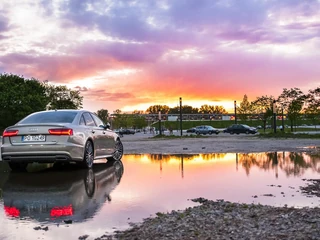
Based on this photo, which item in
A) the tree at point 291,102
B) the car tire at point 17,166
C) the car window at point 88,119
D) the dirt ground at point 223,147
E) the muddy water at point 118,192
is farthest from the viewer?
the tree at point 291,102

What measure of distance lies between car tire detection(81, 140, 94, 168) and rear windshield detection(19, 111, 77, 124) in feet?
2.34

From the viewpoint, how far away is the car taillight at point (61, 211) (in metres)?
5.05

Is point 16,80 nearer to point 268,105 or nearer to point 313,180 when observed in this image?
point 268,105

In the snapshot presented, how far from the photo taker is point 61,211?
523 centimetres

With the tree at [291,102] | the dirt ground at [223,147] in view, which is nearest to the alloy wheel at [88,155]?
the dirt ground at [223,147]

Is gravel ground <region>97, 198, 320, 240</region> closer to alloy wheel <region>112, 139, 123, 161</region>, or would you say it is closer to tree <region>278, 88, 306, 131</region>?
alloy wheel <region>112, 139, 123, 161</region>

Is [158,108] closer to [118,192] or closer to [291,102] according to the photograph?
[291,102]

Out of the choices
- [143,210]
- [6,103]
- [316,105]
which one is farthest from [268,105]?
[143,210]

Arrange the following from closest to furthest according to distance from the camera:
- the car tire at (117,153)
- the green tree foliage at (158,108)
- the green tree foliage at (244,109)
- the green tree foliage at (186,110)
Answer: the car tire at (117,153) < the green tree foliage at (244,109) < the green tree foliage at (158,108) < the green tree foliage at (186,110)

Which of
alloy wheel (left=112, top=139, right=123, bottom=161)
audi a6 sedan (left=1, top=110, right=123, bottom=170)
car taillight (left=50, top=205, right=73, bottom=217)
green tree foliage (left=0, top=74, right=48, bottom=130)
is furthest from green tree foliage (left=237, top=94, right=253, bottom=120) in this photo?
car taillight (left=50, top=205, right=73, bottom=217)

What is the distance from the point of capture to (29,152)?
8.98 meters

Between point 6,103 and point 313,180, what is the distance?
5157cm

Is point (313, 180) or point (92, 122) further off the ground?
point (92, 122)

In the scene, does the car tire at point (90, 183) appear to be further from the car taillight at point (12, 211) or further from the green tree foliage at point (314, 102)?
the green tree foliage at point (314, 102)
